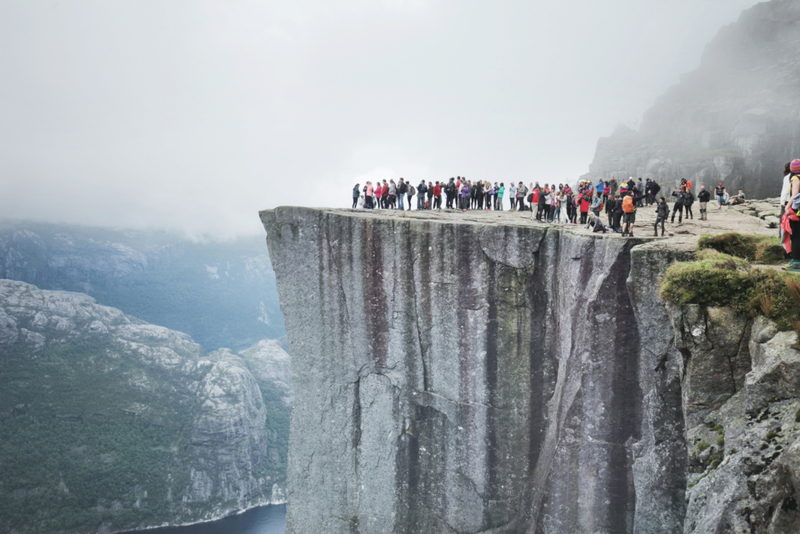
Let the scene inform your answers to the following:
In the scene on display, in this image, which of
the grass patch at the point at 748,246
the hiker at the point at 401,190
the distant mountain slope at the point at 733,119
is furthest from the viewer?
the distant mountain slope at the point at 733,119

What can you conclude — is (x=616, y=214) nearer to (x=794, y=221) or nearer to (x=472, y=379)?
(x=794, y=221)

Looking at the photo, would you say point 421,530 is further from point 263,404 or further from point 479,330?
point 263,404

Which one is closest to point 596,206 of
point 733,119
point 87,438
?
point 733,119

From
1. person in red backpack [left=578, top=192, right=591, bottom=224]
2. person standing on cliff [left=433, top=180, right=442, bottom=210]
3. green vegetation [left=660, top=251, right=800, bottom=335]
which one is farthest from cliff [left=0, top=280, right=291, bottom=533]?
green vegetation [left=660, top=251, right=800, bottom=335]

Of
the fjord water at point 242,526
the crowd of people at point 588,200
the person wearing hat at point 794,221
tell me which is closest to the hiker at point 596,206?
the crowd of people at point 588,200

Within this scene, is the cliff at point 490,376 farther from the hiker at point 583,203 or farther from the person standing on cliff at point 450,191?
the person standing on cliff at point 450,191

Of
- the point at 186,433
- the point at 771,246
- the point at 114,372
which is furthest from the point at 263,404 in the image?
the point at 771,246

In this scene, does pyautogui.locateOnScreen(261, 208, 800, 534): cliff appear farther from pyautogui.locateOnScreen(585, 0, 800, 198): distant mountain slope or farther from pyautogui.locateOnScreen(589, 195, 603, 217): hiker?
pyautogui.locateOnScreen(585, 0, 800, 198): distant mountain slope
